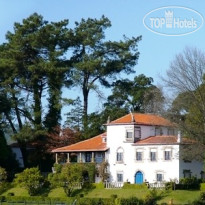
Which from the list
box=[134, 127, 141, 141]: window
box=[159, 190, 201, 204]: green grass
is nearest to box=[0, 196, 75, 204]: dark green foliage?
box=[159, 190, 201, 204]: green grass

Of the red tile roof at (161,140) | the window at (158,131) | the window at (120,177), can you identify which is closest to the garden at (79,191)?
the window at (120,177)

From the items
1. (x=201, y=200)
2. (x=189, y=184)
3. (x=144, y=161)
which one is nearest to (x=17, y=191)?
(x=144, y=161)

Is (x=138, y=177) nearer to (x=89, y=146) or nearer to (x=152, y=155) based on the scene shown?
(x=152, y=155)

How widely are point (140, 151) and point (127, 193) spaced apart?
747 centimetres

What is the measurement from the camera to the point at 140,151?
61562mm

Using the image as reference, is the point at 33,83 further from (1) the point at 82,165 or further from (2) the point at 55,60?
(1) the point at 82,165

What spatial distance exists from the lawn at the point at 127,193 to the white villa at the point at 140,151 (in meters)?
4.62

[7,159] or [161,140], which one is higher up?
[161,140]

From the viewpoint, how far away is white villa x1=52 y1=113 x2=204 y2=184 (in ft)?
194

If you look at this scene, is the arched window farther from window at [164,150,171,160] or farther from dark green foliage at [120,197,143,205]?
dark green foliage at [120,197,143,205]

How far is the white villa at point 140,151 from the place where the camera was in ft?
194

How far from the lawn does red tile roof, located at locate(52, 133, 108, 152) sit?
6.29 meters

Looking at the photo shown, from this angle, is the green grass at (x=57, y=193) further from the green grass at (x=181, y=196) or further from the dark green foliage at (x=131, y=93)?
the dark green foliage at (x=131, y=93)

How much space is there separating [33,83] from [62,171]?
16337mm
